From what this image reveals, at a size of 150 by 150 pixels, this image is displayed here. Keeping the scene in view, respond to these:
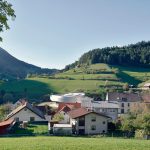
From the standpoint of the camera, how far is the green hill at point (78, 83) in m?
130

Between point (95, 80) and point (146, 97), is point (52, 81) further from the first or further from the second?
point (146, 97)

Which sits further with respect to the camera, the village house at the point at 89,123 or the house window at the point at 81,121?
the house window at the point at 81,121

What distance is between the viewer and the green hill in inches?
5118

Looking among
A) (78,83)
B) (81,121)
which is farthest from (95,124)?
(78,83)

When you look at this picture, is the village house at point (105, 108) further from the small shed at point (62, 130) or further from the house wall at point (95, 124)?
the small shed at point (62, 130)

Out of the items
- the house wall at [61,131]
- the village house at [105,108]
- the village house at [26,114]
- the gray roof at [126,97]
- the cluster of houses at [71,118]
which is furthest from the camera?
the gray roof at [126,97]

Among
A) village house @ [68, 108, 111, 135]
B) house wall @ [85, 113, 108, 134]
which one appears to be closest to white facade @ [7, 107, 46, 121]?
village house @ [68, 108, 111, 135]

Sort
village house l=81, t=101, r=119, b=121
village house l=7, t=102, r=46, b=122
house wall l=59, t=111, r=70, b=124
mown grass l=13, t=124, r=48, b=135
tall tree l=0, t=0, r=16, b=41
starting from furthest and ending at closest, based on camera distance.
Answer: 1. village house l=81, t=101, r=119, b=121
2. village house l=7, t=102, r=46, b=122
3. house wall l=59, t=111, r=70, b=124
4. mown grass l=13, t=124, r=48, b=135
5. tall tree l=0, t=0, r=16, b=41

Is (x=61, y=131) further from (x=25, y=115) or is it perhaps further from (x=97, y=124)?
(x=25, y=115)

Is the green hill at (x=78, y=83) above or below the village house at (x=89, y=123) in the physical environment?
above

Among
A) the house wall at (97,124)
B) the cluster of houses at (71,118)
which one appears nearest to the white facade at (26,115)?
the cluster of houses at (71,118)

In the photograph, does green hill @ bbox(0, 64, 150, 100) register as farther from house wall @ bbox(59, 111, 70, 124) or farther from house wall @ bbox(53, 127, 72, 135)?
house wall @ bbox(53, 127, 72, 135)

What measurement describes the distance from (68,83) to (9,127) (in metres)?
83.6

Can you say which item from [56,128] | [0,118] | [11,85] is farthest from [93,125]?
[11,85]
